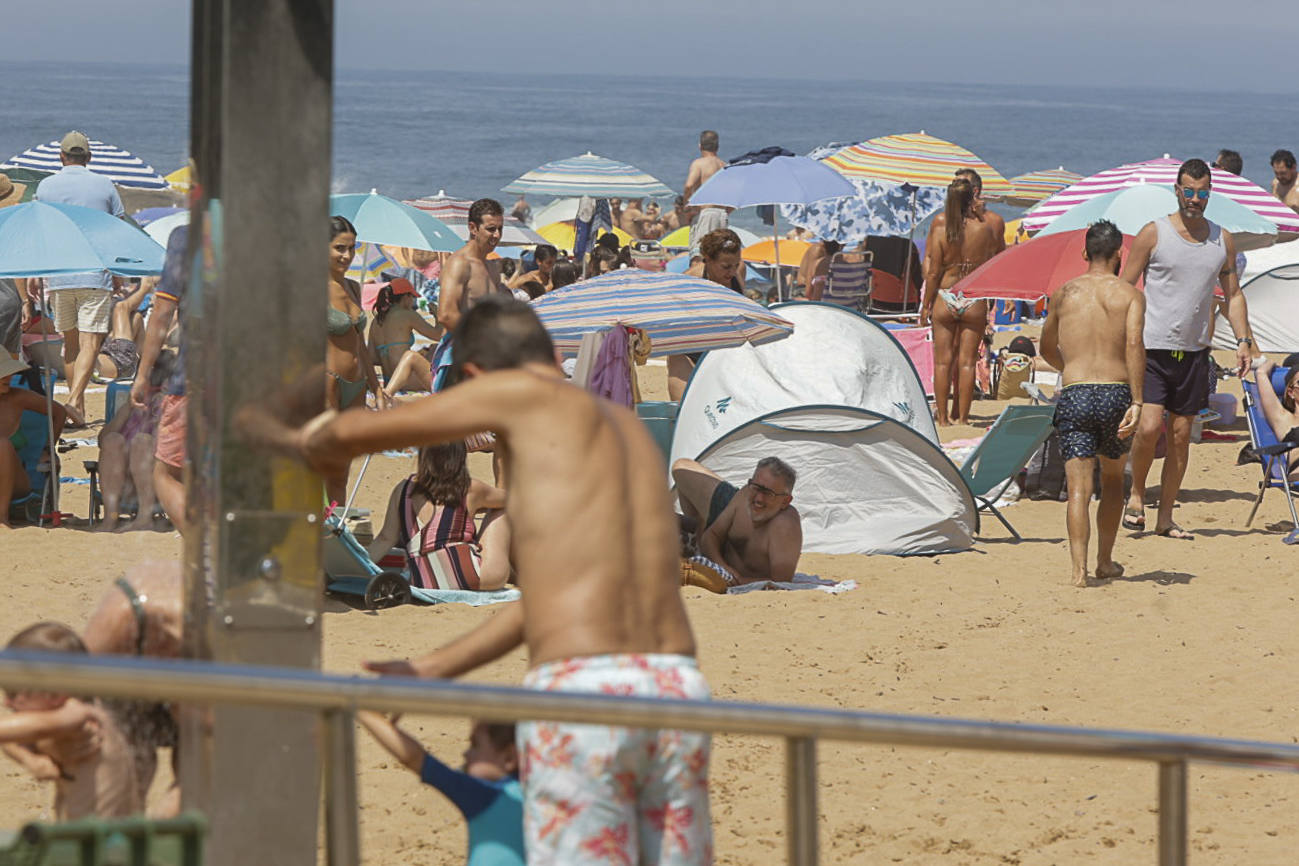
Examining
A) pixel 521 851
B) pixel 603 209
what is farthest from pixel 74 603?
pixel 603 209

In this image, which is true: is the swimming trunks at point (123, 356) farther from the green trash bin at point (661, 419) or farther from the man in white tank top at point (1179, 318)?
the man in white tank top at point (1179, 318)

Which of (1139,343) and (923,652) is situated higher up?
(1139,343)

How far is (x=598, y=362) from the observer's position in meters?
7.34

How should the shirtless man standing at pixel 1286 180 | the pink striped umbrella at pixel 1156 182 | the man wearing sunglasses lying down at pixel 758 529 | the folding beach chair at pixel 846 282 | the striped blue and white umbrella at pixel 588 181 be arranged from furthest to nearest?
the striped blue and white umbrella at pixel 588 181
the folding beach chair at pixel 846 282
the shirtless man standing at pixel 1286 180
the pink striped umbrella at pixel 1156 182
the man wearing sunglasses lying down at pixel 758 529

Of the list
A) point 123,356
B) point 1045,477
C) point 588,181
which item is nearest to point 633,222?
point 588,181

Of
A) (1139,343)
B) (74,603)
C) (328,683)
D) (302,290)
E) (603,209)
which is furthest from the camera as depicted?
(603,209)

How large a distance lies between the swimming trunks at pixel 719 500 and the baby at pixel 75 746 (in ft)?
16.2

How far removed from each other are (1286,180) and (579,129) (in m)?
80.4

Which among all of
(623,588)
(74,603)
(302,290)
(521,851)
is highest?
(302,290)

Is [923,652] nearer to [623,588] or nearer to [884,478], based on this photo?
[884,478]

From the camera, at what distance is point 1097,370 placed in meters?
7.53

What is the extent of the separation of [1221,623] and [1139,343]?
131 centimetres

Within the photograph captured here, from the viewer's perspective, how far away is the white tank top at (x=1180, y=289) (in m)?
8.58

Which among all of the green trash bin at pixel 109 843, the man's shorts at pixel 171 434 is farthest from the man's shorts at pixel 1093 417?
the green trash bin at pixel 109 843
